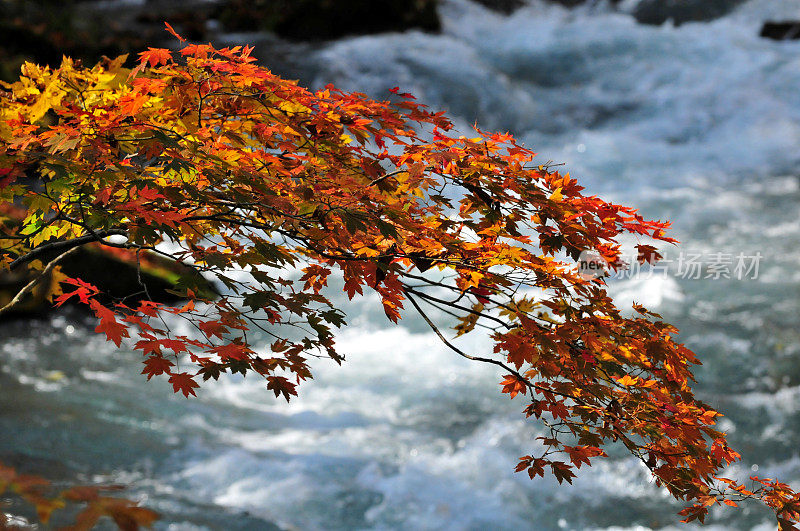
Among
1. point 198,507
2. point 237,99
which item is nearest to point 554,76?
point 198,507

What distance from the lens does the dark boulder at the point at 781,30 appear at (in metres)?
13.2

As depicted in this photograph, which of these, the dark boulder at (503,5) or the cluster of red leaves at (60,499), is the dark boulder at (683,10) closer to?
the dark boulder at (503,5)

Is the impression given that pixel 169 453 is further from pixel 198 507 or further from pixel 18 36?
pixel 18 36

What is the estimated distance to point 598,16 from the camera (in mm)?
14758

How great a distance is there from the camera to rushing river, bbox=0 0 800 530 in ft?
14.2

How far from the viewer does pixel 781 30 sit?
13.2 meters

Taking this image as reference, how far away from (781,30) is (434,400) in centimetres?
1164

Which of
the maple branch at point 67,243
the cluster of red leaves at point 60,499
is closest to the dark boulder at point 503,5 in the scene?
the cluster of red leaves at point 60,499

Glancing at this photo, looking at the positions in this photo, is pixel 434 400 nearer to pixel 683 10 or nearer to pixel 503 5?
pixel 683 10

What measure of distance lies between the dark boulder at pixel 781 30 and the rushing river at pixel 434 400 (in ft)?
8.94

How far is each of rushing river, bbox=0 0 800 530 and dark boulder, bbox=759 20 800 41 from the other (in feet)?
8.94

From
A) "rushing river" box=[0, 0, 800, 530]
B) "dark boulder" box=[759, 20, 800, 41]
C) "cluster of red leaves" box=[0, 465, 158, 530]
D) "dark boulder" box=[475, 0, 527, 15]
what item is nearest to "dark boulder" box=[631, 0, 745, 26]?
"dark boulder" box=[759, 20, 800, 41]

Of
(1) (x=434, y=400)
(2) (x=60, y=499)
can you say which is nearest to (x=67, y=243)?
(2) (x=60, y=499)

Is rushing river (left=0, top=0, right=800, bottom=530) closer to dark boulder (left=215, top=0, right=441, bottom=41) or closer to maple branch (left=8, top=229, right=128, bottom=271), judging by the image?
dark boulder (left=215, top=0, right=441, bottom=41)
